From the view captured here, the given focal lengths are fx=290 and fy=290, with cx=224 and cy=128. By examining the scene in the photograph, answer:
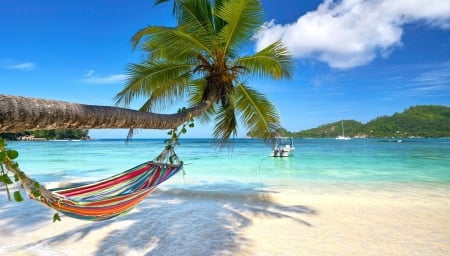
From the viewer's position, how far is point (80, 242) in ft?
9.01

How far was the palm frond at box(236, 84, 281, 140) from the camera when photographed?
3.60m

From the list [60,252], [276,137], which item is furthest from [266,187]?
[60,252]

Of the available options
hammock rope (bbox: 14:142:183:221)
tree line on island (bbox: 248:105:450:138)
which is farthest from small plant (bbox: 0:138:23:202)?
tree line on island (bbox: 248:105:450:138)

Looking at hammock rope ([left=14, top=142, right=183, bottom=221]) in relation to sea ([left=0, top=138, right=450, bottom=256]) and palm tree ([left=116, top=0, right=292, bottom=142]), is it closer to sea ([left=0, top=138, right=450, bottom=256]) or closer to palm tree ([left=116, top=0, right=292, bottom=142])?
sea ([left=0, top=138, right=450, bottom=256])

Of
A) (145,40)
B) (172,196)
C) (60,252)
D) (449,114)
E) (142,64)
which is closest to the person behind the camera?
(60,252)

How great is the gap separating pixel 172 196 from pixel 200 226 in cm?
190

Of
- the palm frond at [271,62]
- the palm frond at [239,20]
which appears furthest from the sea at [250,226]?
the palm frond at [239,20]

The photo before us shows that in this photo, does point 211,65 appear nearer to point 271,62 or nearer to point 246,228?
point 271,62

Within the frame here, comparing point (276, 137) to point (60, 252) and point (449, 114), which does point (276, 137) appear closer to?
point (60, 252)

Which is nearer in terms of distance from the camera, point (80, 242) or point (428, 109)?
point (80, 242)

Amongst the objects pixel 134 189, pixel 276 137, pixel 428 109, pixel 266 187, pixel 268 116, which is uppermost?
pixel 428 109

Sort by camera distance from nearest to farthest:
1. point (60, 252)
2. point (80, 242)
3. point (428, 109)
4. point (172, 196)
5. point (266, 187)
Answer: point (60, 252), point (80, 242), point (172, 196), point (266, 187), point (428, 109)

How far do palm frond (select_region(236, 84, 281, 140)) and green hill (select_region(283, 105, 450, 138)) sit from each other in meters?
43.2

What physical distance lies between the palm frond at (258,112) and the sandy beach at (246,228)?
1.08 meters
